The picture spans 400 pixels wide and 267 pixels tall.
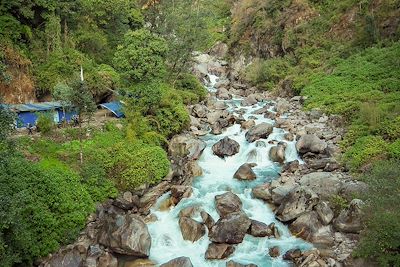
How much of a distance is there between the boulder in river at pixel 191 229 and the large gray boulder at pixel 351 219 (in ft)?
23.0

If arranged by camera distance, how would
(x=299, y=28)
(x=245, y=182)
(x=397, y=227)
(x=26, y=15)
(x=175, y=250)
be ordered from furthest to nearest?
(x=299, y=28), (x=26, y=15), (x=245, y=182), (x=175, y=250), (x=397, y=227)

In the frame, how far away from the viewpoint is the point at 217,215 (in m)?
20.9

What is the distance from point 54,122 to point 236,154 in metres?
14.2

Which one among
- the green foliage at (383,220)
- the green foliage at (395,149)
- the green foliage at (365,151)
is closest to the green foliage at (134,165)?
the green foliage at (365,151)

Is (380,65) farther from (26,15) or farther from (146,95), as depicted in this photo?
(26,15)

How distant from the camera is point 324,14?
158ft

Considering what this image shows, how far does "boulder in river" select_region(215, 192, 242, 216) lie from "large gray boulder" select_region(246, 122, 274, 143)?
9.01 metres

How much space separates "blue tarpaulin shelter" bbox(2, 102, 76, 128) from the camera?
89.6 feet

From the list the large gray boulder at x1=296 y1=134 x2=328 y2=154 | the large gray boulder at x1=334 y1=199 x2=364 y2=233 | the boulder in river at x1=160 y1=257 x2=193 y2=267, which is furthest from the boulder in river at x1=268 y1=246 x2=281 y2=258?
the large gray boulder at x1=296 y1=134 x2=328 y2=154

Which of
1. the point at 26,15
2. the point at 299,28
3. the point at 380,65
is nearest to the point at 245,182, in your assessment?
the point at 380,65

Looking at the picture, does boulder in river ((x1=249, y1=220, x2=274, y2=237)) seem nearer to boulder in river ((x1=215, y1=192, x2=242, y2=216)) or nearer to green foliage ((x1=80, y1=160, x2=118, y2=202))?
boulder in river ((x1=215, y1=192, x2=242, y2=216))

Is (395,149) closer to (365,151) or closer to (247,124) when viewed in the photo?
(365,151)

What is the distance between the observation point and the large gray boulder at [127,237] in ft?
58.9

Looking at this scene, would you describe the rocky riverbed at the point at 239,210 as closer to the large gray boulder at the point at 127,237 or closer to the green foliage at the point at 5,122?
the large gray boulder at the point at 127,237
